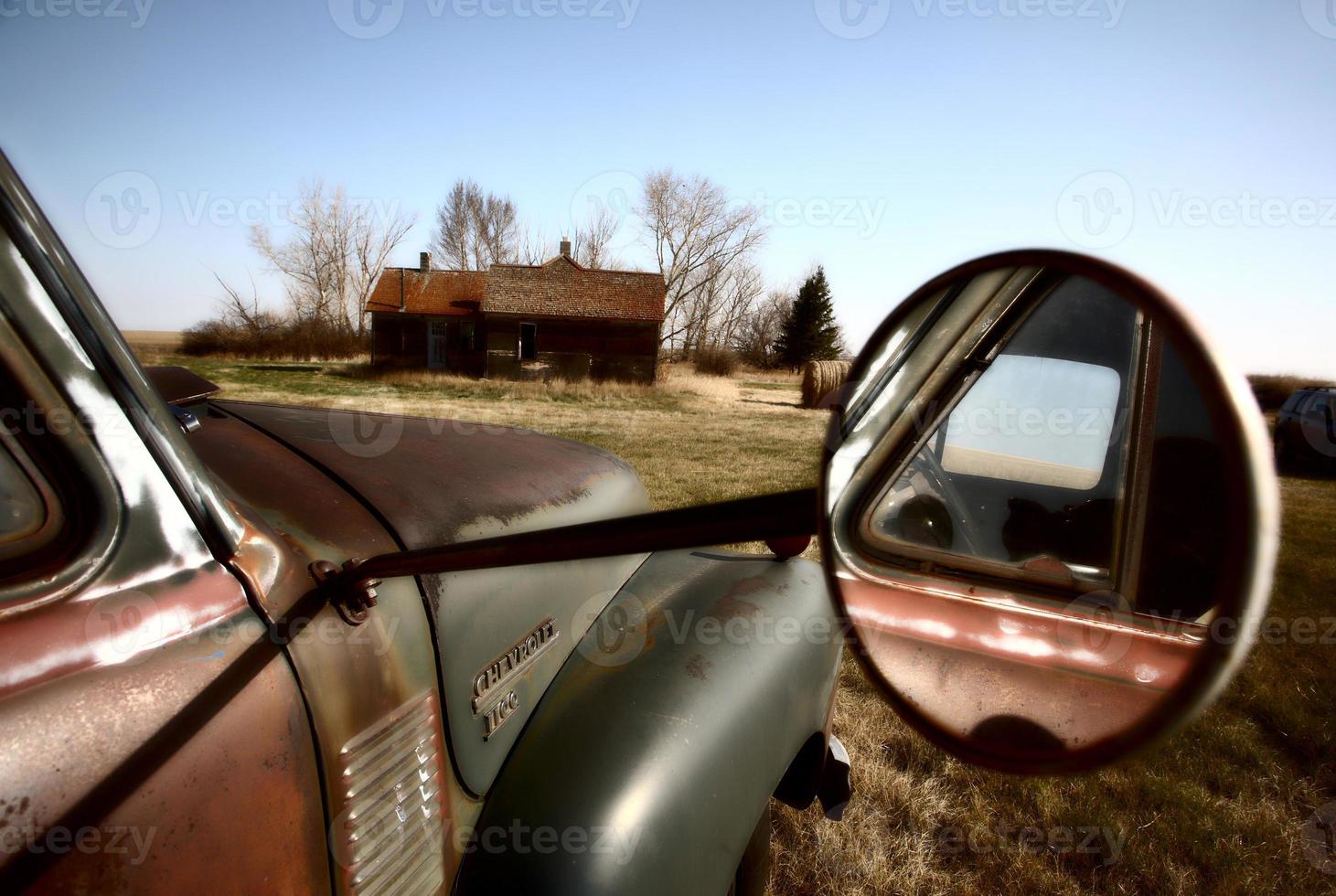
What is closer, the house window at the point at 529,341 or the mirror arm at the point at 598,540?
the mirror arm at the point at 598,540

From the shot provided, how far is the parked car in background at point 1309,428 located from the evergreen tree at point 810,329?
26.8m

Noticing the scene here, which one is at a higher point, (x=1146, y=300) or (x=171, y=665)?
(x=1146, y=300)

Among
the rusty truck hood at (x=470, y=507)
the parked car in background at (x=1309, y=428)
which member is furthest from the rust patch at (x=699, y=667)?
the parked car in background at (x=1309, y=428)

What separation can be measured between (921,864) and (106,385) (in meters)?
3.05

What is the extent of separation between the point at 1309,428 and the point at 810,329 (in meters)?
29.4

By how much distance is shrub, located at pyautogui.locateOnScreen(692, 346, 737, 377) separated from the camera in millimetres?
37781

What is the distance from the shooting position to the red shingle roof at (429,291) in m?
28.8

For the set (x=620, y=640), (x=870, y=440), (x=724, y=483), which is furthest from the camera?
(x=724, y=483)

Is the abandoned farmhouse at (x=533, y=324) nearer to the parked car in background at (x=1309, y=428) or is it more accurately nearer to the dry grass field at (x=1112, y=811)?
the parked car in background at (x=1309, y=428)

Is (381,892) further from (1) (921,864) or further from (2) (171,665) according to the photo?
(1) (921,864)

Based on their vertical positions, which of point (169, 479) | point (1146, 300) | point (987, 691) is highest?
point (1146, 300)

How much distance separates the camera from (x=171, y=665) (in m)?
0.83

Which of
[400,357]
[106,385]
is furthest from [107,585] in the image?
[400,357]

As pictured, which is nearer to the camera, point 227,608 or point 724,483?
point 227,608
